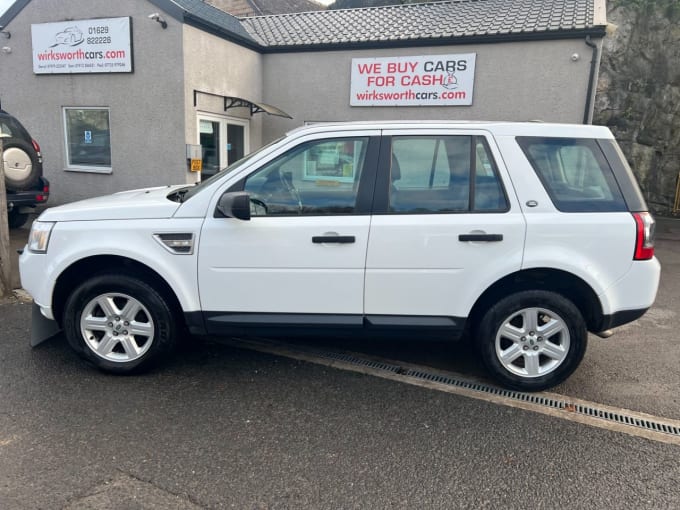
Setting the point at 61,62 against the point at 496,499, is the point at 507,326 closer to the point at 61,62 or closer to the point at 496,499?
the point at 496,499

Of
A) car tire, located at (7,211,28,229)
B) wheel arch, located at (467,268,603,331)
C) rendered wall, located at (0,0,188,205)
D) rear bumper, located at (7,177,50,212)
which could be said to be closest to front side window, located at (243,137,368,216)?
wheel arch, located at (467,268,603,331)

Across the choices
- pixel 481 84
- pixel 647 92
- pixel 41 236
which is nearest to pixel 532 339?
pixel 41 236

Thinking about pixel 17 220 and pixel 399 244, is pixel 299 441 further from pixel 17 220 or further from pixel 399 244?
pixel 17 220

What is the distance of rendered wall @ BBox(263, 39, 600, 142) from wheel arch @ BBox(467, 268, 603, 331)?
745 cm

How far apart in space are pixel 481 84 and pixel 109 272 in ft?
29.6

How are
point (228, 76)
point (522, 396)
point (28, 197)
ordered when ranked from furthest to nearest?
point (228, 76), point (28, 197), point (522, 396)

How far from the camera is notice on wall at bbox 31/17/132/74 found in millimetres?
10349

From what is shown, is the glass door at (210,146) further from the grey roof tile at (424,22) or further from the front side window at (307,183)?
the front side window at (307,183)

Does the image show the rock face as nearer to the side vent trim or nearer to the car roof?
the car roof

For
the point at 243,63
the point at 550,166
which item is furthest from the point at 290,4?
the point at 550,166

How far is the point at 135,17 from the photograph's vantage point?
10.1 meters

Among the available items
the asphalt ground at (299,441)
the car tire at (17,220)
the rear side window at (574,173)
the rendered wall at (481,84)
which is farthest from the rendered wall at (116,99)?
the rear side window at (574,173)

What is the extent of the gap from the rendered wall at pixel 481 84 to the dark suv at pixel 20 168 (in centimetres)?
543

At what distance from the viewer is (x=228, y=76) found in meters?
11.1
